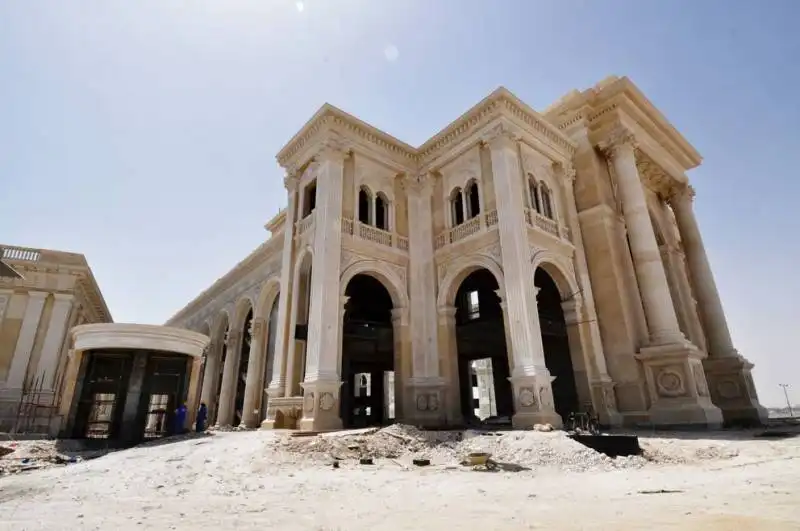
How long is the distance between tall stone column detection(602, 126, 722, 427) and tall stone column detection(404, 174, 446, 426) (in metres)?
6.85

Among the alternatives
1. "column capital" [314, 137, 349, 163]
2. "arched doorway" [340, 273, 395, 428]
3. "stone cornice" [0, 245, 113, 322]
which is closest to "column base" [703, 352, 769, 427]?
"arched doorway" [340, 273, 395, 428]

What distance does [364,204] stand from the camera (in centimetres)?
1756

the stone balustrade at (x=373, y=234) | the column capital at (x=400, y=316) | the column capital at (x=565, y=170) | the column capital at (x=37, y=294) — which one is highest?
the column capital at (x=565, y=170)

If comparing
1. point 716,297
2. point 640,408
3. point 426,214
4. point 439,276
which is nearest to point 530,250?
point 439,276

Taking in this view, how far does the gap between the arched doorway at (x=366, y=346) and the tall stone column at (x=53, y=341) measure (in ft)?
47.3

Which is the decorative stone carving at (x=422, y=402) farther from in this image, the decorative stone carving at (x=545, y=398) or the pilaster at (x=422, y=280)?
the decorative stone carving at (x=545, y=398)

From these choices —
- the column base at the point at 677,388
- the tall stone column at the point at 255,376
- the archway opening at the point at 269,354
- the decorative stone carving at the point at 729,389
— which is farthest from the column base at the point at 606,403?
the tall stone column at the point at 255,376

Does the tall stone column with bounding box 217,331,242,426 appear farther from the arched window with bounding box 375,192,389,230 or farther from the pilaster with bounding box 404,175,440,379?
the pilaster with bounding box 404,175,440,379

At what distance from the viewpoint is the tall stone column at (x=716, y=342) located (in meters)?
16.0

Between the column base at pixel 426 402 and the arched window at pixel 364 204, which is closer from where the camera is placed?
the column base at pixel 426 402

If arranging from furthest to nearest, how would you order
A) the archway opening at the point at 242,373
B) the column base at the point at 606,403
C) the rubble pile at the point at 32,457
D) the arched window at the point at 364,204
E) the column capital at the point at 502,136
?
the archway opening at the point at 242,373 → the arched window at the point at 364,204 → the column capital at the point at 502,136 → the column base at the point at 606,403 → the rubble pile at the point at 32,457

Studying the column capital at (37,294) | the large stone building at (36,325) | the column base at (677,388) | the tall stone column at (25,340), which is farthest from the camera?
the column capital at (37,294)

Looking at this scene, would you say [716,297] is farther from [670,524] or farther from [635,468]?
[670,524]

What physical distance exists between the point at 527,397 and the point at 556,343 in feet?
26.3
